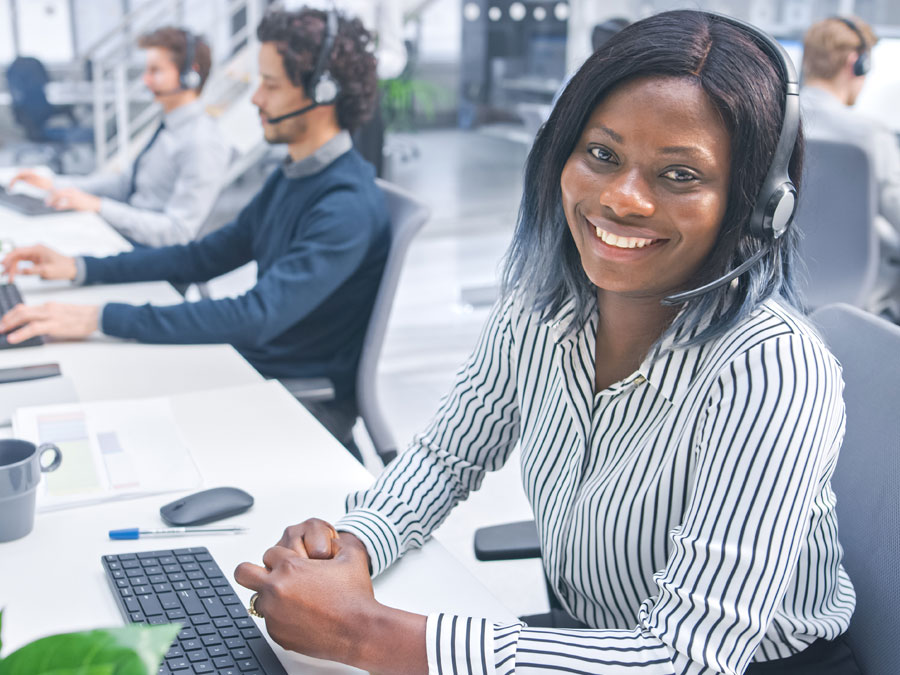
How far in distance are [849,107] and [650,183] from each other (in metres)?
2.53

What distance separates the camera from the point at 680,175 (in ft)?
2.69

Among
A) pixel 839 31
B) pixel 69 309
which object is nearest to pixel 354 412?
pixel 69 309

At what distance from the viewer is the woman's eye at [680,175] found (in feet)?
2.68

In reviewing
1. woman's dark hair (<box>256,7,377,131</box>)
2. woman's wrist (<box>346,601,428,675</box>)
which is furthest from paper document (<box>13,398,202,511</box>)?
woman's dark hair (<box>256,7,377,131</box>)

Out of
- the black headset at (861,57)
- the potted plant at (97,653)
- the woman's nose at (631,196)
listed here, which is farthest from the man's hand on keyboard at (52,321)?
the black headset at (861,57)

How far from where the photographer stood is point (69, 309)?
Result: 1570 mm

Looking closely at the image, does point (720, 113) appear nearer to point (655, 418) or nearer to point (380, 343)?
point (655, 418)

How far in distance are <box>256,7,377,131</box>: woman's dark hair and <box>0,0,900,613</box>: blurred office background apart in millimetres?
1422

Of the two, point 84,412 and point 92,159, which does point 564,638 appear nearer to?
point 84,412

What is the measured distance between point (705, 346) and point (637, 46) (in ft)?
0.91

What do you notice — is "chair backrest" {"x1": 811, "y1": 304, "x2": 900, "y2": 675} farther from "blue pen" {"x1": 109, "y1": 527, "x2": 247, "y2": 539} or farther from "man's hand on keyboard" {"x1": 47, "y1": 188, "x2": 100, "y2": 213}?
"man's hand on keyboard" {"x1": 47, "y1": 188, "x2": 100, "y2": 213}

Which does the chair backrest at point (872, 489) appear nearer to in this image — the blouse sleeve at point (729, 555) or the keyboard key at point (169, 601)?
the blouse sleeve at point (729, 555)

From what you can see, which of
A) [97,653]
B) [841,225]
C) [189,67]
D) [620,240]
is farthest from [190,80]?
[97,653]

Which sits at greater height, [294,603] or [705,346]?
[705,346]
